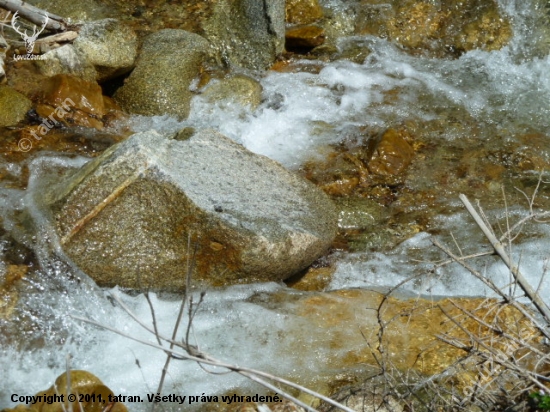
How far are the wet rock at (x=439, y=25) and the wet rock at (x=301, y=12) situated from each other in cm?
52

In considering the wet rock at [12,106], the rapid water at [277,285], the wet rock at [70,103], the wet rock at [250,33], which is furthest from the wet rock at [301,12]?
the wet rock at [12,106]

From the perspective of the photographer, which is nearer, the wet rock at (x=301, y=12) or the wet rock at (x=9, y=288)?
the wet rock at (x=9, y=288)

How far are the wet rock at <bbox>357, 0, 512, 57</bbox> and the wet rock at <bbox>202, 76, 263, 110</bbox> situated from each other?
5.84 feet

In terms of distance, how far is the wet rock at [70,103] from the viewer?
560 cm

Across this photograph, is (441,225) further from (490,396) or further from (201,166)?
(490,396)

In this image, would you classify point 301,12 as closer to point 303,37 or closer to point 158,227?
point 303,37

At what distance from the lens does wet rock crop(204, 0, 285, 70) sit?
6902 mm

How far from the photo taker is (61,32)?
20.3 ft

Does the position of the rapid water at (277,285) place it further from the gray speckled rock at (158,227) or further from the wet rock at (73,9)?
the wet rock at (73,9)

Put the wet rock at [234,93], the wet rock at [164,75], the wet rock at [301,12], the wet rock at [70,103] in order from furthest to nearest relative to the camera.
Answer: the wet rock at [301,12] → the wet rock at [234,93] → the wet rock at [164,75] → the wet rock at [70,103]

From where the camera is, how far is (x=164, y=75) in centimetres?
630

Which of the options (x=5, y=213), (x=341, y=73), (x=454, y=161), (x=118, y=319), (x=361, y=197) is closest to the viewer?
(x=118, y=319)

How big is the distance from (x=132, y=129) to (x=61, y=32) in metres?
1.18

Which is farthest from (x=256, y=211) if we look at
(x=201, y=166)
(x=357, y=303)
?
(x=357, y=303)
